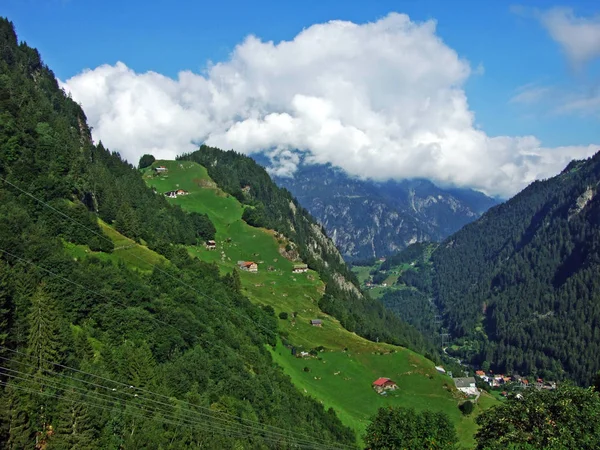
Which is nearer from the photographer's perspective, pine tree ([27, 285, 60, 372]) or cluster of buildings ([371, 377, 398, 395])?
pine tree ([27, 285, 60, 372])

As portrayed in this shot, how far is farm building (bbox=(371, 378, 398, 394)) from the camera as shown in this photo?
12812 centimetres

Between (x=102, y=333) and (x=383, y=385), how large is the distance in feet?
270

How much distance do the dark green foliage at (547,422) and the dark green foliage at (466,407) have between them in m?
64.2

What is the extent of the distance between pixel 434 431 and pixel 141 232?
84.4m

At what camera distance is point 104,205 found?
128 meters

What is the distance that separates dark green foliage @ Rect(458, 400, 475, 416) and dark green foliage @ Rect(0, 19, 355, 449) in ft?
128

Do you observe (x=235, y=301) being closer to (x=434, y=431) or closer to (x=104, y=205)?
(x=104, y=205)

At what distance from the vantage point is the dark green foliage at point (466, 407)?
12388 centimetres

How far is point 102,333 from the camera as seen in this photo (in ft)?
212

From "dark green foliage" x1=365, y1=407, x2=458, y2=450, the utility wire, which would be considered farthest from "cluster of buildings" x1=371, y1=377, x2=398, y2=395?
the utility wire

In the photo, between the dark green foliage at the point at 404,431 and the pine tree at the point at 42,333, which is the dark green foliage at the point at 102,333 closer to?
the pine tree at the point at 42,333

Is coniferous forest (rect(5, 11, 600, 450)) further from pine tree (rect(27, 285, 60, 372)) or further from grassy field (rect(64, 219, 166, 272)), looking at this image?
grassy field (rect(64, 219, 166, 272))

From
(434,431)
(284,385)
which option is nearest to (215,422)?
(434,431)

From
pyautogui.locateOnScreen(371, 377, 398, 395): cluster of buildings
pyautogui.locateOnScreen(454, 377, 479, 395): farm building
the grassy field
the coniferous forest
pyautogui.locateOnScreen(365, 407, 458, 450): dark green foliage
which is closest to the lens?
the coniferous forest
